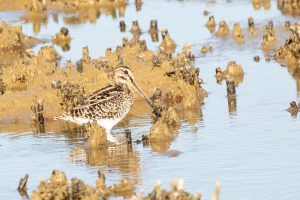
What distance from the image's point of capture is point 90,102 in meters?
18.1

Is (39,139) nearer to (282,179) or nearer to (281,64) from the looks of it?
(282,179)

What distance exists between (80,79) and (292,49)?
571cm

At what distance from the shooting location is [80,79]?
2198cm

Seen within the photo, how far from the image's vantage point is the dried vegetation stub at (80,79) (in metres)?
20.7

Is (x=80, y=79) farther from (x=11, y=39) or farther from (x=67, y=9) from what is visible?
(x=67, y=9)

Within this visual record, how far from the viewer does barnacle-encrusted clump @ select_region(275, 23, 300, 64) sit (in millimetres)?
24750

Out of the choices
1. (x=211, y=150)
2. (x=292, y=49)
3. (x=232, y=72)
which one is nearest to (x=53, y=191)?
(x=211, y=150)

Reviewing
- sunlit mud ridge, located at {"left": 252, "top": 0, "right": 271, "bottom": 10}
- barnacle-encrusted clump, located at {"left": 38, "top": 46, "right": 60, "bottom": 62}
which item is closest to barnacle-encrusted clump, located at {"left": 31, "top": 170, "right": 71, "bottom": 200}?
barnacle-encrusted clump, located at {"left": 38, "top": 46, "right": 60, "bottom": 62}

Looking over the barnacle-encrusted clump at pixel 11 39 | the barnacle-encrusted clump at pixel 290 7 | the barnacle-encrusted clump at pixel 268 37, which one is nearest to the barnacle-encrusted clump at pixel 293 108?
the barnacle-encrusted clump at pixel 268 37

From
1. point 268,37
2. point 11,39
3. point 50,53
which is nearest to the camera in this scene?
point 50,53

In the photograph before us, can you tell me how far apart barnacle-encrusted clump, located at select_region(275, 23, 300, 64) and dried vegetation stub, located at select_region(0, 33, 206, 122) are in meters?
3.02

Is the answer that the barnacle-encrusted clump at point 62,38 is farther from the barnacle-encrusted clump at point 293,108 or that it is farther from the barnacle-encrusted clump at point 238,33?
the barnacle-encrusted clump at point 293,108

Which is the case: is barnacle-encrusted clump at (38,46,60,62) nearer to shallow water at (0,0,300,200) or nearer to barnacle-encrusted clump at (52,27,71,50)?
barnacle-encrusted clump at (52,27,71,50)

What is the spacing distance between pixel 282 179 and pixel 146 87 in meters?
7.55
